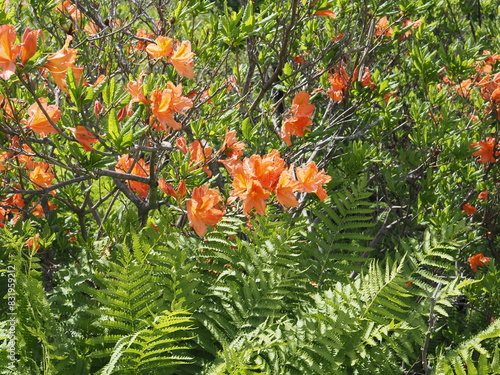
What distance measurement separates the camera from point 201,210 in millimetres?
1888

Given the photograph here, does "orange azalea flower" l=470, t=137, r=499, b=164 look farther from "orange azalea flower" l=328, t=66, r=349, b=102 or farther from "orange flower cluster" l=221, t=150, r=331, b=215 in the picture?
"orange flower cluster" l=221, t=150, r=331, b=215

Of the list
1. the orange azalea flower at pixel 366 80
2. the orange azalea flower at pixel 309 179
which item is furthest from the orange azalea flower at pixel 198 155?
the orange azalea flower at pixel 366 80

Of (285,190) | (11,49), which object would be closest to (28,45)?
(11,49)

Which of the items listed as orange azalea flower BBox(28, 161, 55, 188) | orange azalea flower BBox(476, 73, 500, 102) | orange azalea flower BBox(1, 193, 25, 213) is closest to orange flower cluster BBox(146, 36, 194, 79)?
orange azalea flower BBox(28, 161, 55, 188)

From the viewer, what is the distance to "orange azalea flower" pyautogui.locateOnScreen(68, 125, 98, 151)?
1.61 meters

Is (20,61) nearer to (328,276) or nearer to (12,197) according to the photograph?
(12,197)

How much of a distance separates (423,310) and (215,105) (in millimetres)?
1351

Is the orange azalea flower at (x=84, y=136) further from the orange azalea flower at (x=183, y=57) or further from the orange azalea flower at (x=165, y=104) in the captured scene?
the orange azalea flower at (x=183, y=57)

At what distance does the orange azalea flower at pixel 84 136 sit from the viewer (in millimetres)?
1606

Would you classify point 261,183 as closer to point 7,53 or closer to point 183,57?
point 183,57

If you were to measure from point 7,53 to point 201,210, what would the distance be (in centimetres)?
78

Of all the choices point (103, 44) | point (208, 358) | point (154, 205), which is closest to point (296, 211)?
point (154, 205)

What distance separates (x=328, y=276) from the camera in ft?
7.25

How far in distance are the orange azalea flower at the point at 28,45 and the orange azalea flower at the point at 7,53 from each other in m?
0.03
